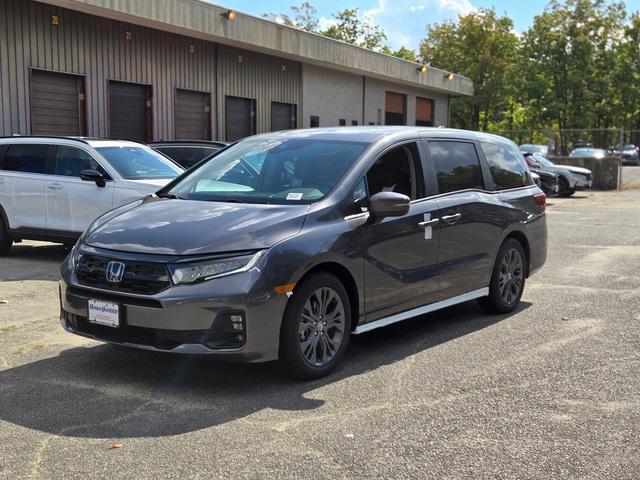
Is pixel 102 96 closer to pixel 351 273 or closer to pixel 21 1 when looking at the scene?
pixel 21 1

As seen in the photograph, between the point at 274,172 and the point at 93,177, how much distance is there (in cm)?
492

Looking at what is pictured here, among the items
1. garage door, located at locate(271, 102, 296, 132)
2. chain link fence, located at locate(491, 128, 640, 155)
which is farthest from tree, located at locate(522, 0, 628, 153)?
garage door, located at locate(271, 102, 296, 132)

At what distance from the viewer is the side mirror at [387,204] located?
5375 millimetres

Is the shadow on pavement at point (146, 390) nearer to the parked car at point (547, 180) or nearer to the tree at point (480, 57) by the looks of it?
the parked car at point (547, 180)

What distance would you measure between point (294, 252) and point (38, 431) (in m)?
1.84

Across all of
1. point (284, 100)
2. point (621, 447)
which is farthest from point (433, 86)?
point (621, 447)

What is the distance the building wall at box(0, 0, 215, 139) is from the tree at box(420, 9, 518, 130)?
32.8 m

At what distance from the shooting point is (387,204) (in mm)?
5375

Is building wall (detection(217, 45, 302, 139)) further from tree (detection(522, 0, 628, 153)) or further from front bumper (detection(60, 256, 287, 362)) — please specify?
tree (detection(522, 0, 628, 153))

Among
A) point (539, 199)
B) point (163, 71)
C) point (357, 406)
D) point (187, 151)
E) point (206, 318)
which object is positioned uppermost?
point (163, 71)

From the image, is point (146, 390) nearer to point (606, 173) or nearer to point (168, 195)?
point (168, 195)

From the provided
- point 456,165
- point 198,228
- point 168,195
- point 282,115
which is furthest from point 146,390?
point 282,115

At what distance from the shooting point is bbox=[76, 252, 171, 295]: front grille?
462 centimetres

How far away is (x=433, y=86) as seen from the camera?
102ft
